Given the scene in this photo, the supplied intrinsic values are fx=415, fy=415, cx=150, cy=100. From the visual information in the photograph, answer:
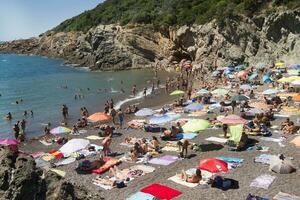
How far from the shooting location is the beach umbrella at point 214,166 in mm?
16922

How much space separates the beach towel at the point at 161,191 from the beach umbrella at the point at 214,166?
2.07m

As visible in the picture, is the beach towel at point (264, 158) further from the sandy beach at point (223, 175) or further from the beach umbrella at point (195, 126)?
the beach umbrella at point (195, 126)

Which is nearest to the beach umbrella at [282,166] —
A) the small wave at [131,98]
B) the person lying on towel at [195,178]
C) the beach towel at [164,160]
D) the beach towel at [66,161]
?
the person lying on towel at [195,178]

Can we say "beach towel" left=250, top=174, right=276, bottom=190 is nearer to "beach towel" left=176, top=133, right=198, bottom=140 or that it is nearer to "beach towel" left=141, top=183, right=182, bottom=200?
"beach towel" left=141, top=183, right=182, bottom=200

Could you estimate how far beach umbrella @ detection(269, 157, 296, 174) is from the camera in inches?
649

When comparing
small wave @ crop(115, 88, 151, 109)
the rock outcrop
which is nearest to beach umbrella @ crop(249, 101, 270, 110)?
small wave @ crop(115, 88, 151, 109)

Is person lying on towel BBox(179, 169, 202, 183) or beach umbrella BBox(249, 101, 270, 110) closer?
person lying on towel BBox(179, 169, 202, 183)

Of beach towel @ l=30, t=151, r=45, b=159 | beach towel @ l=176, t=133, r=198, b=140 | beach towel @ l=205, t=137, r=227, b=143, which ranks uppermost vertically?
beach towel @ l=205, t=137, r=227, b=143

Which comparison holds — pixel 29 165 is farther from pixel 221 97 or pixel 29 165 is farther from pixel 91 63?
pixel 91 63

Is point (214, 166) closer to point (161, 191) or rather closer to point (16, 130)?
point (161, 191)

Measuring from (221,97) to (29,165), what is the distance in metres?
27.6

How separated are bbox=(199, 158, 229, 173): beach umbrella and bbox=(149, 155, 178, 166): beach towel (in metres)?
2.20

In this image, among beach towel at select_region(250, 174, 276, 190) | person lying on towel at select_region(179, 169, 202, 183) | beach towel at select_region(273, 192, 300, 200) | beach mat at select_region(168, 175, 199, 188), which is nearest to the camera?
beach towel at select_region(273, 192, 300, 200)

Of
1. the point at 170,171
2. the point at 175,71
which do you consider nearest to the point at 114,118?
the point at 170,171
